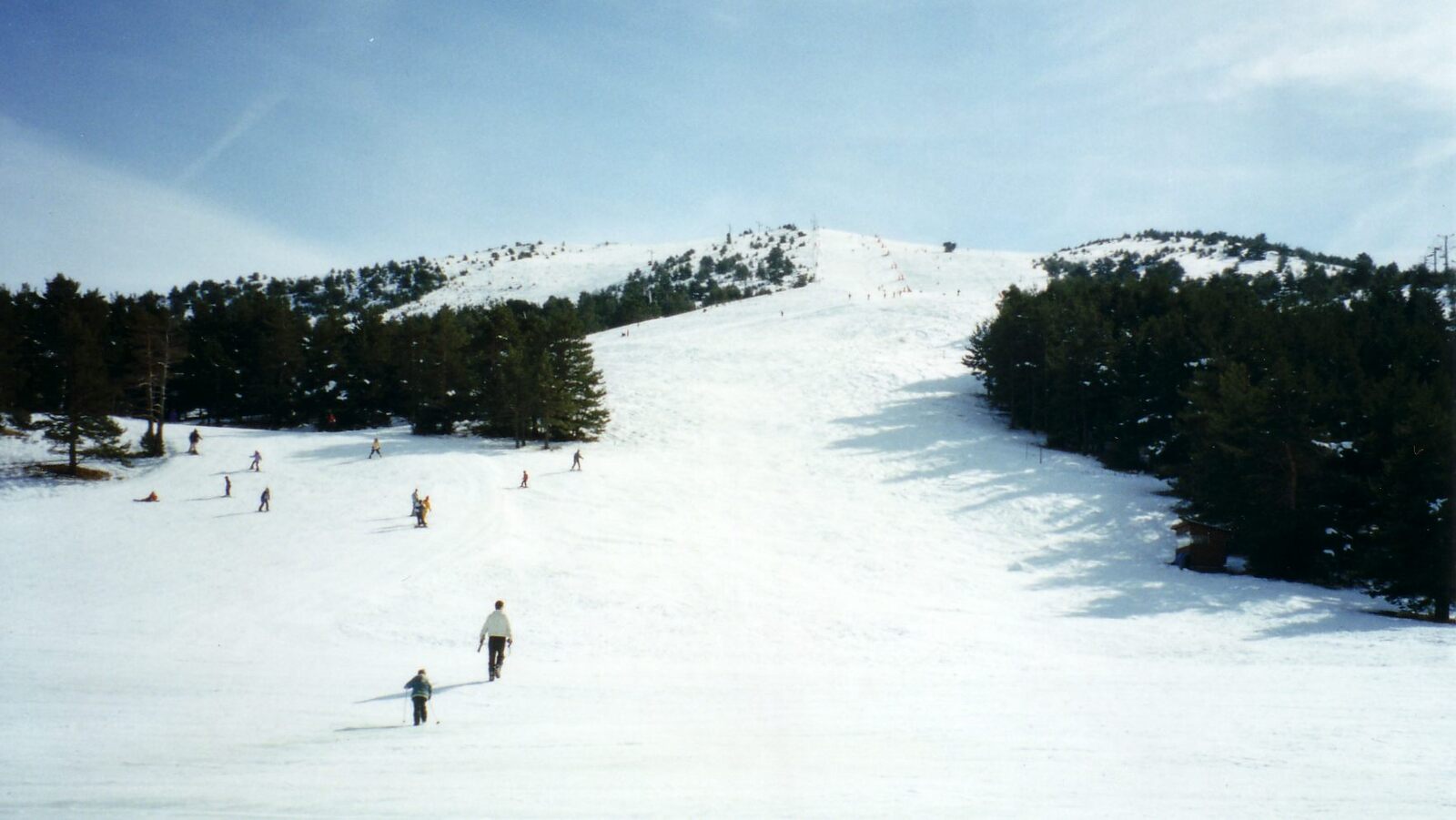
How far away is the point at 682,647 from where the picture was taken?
55.7 feet

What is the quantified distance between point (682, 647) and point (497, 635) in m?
4.83

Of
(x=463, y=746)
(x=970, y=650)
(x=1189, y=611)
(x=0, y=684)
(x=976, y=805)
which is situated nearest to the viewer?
(x=976, y=805)

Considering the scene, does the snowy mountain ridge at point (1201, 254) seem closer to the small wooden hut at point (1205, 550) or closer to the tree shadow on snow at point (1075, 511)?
the tree shadow on snow at point (1075, 511)

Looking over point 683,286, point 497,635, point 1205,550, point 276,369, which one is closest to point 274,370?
point 276,369

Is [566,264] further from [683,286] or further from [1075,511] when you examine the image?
[1075,511]

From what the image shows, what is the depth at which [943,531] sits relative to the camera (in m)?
30.6

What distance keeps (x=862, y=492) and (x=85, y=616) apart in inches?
1079

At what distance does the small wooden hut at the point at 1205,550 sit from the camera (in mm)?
26594

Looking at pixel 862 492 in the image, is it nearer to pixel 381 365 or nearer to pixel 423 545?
pixel 423 545

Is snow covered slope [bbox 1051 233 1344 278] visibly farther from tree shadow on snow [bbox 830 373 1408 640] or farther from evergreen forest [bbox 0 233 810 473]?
evergreen forest [bbox 0 233 810 473]

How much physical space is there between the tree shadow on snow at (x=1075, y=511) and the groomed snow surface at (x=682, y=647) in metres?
0.22

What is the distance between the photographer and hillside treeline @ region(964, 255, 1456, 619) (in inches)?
885

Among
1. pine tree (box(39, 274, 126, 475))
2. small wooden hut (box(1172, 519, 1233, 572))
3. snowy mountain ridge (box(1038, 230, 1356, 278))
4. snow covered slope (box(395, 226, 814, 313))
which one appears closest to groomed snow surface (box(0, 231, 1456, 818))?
small wooden hut (box(1172, 519, 1233, 572))

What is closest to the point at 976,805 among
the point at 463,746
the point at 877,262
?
the point at 463,746
